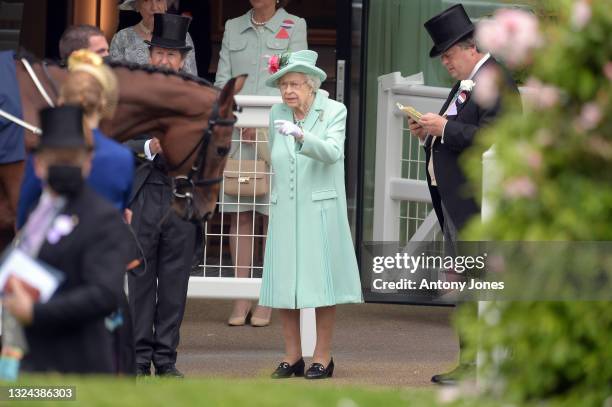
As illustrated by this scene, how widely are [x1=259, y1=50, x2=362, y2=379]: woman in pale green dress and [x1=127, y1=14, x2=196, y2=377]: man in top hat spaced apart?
0.48m

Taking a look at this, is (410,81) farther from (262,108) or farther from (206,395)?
(206,395)

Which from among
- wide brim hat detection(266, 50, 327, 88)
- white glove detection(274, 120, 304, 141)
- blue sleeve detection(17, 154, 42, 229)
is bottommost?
blue sleeve detection(17, 154, 42, 229)

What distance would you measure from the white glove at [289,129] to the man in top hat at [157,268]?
0.67 m

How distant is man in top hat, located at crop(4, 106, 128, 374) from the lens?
4348mm

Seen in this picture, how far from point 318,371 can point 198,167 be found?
159 centimetres

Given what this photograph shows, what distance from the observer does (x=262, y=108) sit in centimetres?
847

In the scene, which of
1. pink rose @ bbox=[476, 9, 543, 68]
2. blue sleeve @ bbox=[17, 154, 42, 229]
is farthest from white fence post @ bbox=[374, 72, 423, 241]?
pink rose @ bbox=[476, 9, 543, 68]

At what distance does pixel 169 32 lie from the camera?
8.08m

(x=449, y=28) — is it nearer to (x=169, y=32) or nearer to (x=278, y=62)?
(x=278, y=62)

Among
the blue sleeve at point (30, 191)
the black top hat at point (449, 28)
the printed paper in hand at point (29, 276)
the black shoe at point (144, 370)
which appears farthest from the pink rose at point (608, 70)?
the black shoe at point (144, 370)

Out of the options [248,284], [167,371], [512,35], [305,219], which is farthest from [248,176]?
[512,35]

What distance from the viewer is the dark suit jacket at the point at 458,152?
24.9 feet

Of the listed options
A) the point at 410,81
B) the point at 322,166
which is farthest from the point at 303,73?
the point at 410,81

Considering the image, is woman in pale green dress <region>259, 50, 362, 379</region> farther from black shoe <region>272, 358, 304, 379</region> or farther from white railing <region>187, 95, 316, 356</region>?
white railing <region>187, 95, 316, 356</region>
